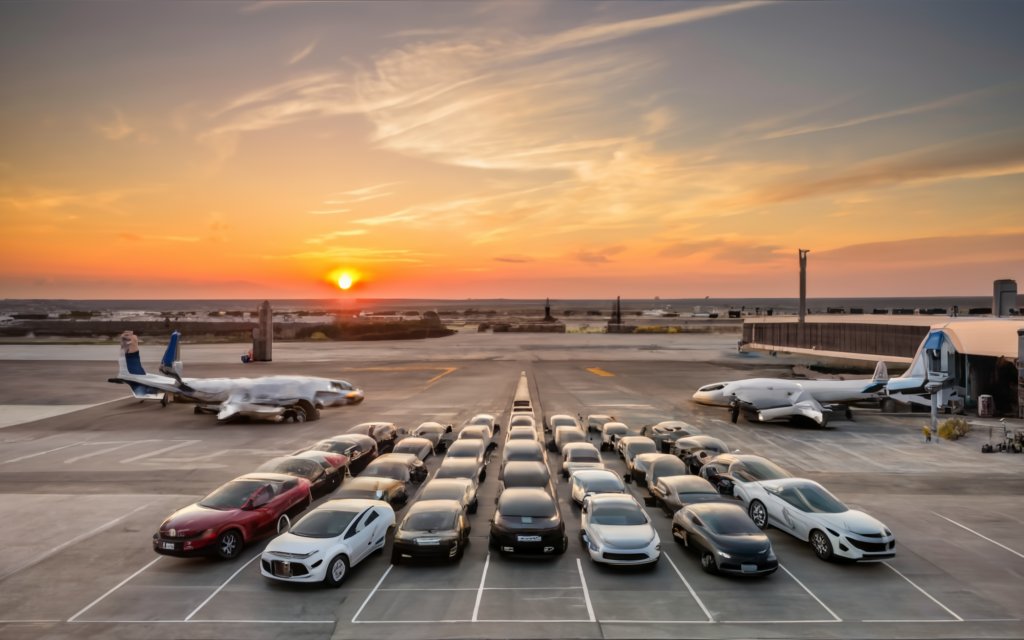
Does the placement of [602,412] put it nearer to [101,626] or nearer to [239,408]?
[239,408]

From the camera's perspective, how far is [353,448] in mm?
27562

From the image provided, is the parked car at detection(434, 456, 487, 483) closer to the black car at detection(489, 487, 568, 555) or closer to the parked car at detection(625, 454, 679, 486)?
the black car at detection(489, 487, 568, 555)

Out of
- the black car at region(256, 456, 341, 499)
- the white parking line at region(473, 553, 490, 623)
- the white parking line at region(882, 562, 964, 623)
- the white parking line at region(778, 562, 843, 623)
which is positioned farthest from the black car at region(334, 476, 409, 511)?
the white parking line at region(882, 562, 964, 623)

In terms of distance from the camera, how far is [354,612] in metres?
14.3

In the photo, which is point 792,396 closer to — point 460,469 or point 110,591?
point 460,469

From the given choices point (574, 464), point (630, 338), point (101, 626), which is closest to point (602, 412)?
point (574, 464)

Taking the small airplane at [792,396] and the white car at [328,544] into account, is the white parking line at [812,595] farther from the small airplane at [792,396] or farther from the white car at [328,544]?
the small airplane at [792,396]

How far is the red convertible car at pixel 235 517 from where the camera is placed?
1692cm

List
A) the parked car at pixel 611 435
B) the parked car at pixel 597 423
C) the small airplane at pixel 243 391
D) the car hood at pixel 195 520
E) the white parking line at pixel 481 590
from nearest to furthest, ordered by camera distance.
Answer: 1. the white parking line at pixel 481 590
2. the car hood at pixel 195 520
3. the parked car at pixel 611 435
4. the parked car at pixel 597 423
5. the small airplane at pixel 243 391

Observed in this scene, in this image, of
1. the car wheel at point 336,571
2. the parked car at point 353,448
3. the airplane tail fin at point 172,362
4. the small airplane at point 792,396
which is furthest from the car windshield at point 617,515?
the airplane tail fin at point 172,362

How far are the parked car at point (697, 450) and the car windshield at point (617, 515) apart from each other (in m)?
9.17

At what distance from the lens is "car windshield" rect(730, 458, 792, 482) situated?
71.3 ft

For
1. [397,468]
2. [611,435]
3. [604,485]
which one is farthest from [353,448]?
[611,435]

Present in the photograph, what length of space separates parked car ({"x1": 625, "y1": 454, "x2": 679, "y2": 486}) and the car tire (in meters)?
3.99
